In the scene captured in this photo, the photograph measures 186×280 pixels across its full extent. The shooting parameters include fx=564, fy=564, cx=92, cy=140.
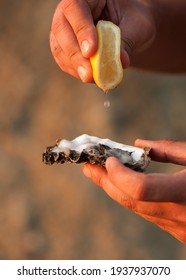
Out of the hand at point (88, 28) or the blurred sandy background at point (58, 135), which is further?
the blurred sandy background at point (58, 135)

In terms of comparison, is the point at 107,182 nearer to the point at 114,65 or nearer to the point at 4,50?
the point at 114,65

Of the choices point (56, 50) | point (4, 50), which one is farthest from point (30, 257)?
point (56, 50)

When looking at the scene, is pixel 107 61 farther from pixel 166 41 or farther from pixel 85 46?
pixel 166 41

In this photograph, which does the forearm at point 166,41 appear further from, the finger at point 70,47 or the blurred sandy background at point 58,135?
the blurred sandy background at point 58,135

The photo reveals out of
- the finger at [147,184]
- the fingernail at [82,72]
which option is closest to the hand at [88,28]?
the fingernail at [82,72]

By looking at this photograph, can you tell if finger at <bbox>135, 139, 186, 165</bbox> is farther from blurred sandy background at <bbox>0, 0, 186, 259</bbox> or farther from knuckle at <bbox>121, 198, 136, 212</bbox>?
blurred sandy background at <bbox>0, 0, 186, 259</bbox>
